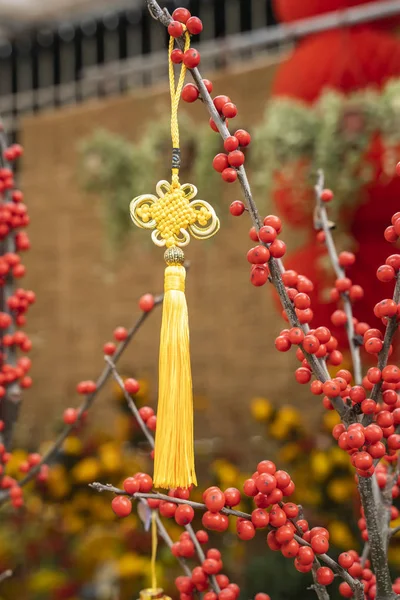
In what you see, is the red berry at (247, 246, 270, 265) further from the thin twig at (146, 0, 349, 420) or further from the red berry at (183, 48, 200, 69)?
the red berry at (183, 48, 200, 69)

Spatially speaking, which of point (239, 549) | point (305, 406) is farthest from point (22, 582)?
point (305, 406)

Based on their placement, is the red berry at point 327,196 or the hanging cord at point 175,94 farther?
the red berry at point 327,196

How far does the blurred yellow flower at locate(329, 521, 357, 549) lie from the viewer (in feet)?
3.96

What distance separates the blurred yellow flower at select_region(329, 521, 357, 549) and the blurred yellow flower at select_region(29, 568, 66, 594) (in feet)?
1.76

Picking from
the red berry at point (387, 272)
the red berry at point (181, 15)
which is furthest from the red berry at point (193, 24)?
the red berry at point (387, 272)

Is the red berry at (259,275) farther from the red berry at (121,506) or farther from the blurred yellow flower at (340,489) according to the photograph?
the blurred yellow flower at (340,489)

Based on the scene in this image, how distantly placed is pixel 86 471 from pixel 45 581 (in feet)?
0.92

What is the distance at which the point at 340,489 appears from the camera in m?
1.34

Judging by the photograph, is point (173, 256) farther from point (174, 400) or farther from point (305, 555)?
point (305, 555)

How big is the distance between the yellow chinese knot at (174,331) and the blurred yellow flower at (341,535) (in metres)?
0.79

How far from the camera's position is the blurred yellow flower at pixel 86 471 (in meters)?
1.55

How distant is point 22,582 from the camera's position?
1.39m

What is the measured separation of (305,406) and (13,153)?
1091mm

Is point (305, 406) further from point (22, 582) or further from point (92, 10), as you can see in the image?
point (92, 10)
